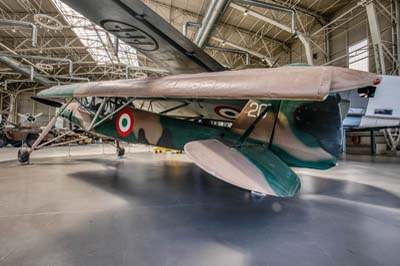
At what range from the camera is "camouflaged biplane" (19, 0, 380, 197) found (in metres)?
1.62

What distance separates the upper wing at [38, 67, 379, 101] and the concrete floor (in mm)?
1137

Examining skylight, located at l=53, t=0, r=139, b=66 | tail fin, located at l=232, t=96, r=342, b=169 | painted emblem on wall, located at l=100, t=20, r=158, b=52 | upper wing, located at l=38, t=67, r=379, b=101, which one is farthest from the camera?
skylight, located at l=53, t=0, r=139, b=66

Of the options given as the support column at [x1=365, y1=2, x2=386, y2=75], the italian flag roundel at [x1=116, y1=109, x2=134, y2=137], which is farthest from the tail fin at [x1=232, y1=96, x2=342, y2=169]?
the support column at [x1=365, y1=2, x2=386, y2=75]

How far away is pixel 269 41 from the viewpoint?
1670 cm

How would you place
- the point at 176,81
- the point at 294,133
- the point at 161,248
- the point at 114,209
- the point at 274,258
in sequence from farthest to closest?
1. the point at 294,133
2. the point at 114,209
3. the point at 176,81
4. the point at 161,248
5. the point at 274,258

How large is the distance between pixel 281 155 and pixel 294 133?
0.34 meters

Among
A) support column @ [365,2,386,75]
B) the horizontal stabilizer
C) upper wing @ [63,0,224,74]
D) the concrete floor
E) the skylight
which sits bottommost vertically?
the concrete floor

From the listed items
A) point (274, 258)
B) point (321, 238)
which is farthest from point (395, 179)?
point (274, 258)

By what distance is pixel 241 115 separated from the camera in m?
3.33

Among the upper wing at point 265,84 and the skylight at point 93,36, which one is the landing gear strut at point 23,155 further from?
the skylight at point 93,36

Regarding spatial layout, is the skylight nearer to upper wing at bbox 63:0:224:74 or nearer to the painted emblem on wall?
the painted emblem on wall

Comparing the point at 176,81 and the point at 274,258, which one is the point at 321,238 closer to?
the point at 274,258

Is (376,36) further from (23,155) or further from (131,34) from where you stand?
(23,155)

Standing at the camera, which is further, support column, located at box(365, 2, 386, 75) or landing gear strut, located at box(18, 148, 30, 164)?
support column, located at box(365, 2, 386, 75)
